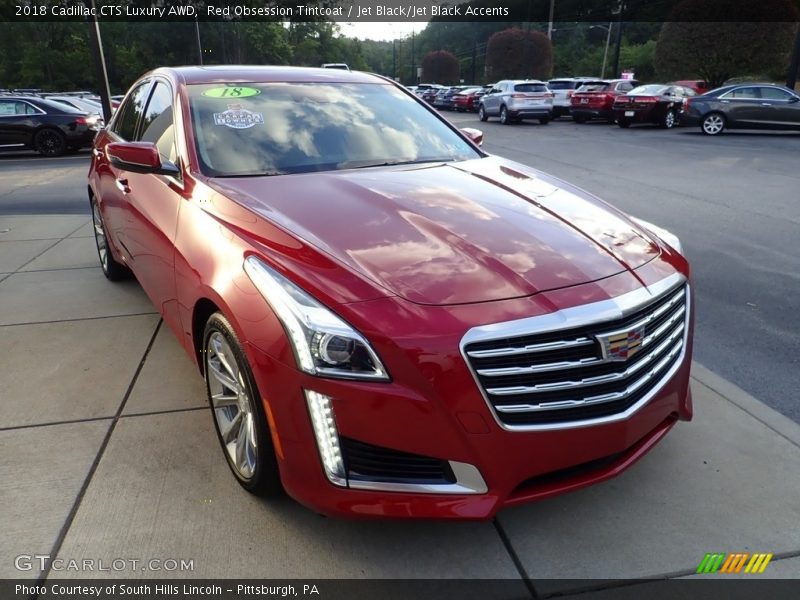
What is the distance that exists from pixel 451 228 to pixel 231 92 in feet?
5.78

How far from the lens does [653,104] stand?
2042cm

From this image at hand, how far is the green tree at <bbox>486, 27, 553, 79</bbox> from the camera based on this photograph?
5109 cm

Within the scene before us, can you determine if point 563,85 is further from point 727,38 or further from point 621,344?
point 621,344

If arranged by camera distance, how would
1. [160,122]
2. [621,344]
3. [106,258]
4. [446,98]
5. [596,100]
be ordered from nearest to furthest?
[621,344] → [160,122] → [106,258] → [596,100] → [446,98]

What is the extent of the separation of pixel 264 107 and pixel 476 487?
2.41m

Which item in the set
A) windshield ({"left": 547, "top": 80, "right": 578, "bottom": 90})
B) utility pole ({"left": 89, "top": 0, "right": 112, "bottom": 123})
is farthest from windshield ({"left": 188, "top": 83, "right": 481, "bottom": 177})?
windshield ({"left": 547, "top": 80, "right": 578, "bottom": 90})

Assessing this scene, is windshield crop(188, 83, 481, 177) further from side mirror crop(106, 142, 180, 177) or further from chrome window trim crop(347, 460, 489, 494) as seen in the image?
chrome window trim crop(347, 460, 489, 494)

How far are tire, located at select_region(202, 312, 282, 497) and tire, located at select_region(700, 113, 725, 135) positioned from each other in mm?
19471

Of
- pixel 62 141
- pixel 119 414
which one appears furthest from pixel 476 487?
pixel 62 141

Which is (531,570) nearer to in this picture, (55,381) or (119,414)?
(119,414)

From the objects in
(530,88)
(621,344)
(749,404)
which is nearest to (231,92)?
(621,344)

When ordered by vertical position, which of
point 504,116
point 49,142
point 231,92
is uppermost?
point 231,92

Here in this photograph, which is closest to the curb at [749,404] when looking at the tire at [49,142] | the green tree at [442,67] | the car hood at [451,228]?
the car hood at [451,228]

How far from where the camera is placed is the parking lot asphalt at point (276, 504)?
230 centimetres
